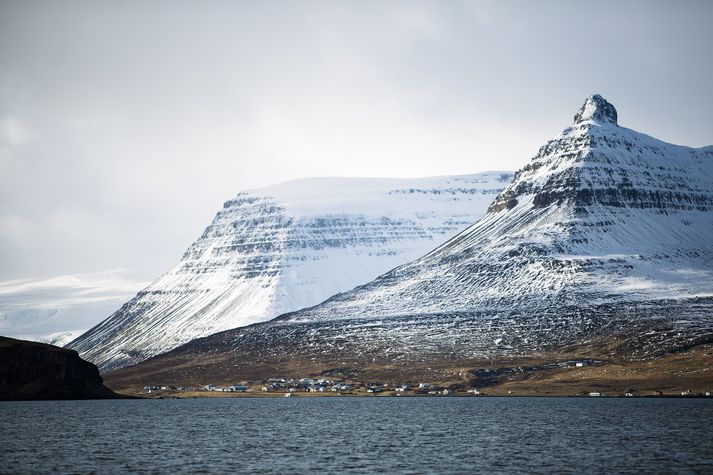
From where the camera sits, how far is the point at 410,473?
389 feet

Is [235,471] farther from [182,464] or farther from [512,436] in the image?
[512,436]

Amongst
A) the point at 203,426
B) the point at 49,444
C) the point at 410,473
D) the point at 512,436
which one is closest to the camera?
the point at 410,473

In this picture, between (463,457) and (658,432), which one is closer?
(463,457)

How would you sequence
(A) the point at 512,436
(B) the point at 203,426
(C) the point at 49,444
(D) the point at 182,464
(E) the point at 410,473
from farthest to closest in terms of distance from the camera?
1. (B) the point at 203,426
2. (A) the point at 512,436
3. (C) the point at 49,444
4. (D) the point at 182,464
5. (E) the point at 410,473

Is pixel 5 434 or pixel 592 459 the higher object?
pixel 5 434

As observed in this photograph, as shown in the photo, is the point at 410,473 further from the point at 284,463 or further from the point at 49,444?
the point at 49,444

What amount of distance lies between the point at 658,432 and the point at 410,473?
64374 millimetres

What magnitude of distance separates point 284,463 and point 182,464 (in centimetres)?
1250

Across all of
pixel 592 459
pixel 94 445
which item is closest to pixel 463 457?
pixel 592 459

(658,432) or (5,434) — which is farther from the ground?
(5,434)

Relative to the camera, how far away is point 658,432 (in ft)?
547

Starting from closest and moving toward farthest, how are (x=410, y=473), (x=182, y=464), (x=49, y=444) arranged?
(x=410, y=473) < (x=182, y=464) < (x=49, y=444)

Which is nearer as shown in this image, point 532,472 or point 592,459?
point 532,472

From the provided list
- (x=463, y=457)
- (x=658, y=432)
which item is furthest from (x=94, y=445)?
(x=658, y=432)
